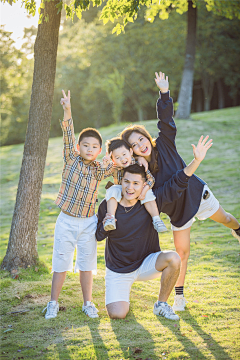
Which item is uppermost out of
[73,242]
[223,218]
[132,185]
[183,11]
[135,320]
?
[183,11]

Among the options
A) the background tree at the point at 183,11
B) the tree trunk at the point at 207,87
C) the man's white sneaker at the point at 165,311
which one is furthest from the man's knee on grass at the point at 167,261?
the tree trunk at the point at 207,87

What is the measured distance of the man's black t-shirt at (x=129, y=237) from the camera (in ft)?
12.7

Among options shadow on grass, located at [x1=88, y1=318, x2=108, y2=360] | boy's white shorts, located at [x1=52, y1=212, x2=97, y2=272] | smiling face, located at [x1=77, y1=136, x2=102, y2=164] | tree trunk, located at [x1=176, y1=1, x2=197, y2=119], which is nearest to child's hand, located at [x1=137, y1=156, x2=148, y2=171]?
smiling face, located at [x1=77, y1=136, x2=102, y2=164]

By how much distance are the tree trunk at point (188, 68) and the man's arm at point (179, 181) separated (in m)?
12.6

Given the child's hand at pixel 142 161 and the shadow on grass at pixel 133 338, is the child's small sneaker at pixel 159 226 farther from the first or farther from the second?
the shadow on grass at pixel 133 338

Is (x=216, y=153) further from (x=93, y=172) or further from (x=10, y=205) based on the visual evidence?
(x=93, y=172)

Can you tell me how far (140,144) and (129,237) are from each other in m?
0.99

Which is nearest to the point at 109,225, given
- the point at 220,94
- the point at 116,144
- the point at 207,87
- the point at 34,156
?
the point at 116,144

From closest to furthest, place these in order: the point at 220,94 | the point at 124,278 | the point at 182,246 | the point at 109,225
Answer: the point at 109,225 → the point at 124,278 → the point at 182,246 → the point at 220,94

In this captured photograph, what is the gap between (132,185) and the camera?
3.80 metres

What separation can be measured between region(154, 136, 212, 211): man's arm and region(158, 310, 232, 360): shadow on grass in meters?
1.18

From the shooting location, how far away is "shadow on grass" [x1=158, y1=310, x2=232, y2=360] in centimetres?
300

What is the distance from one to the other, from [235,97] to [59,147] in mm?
17497

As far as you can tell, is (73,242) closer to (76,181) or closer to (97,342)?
(76,181)
